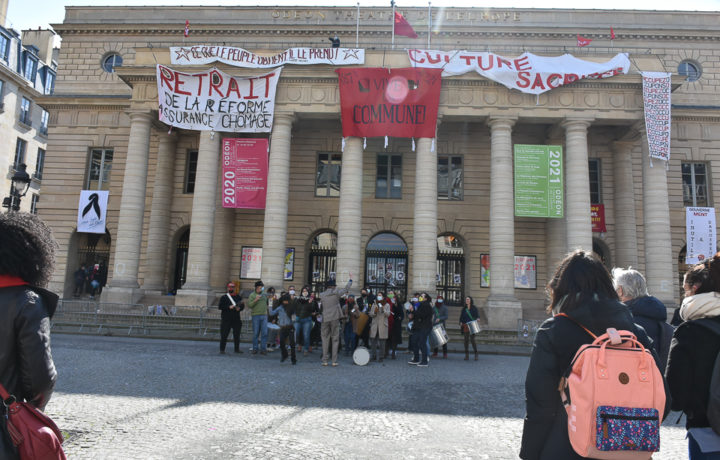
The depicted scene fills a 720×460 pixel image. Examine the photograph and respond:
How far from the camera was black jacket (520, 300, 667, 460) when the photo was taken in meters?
2.53

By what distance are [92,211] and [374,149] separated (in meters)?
14.5

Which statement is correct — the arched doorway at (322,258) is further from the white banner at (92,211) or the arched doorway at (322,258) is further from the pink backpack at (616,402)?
the pink backpack at (616,402)

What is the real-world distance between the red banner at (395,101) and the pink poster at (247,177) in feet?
14.7

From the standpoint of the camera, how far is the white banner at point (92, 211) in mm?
22969

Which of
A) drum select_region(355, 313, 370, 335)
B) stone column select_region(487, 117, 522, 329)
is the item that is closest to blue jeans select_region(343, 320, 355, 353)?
drum select_region(355, 313, 370, 335)

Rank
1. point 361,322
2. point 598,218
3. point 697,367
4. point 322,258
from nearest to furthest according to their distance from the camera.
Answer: point 697,367 → point 361,322 → point 598,218 → point 322,258

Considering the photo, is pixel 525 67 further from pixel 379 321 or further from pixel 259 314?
pixel 259 314

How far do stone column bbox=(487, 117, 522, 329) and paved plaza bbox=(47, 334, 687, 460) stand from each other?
7.74m

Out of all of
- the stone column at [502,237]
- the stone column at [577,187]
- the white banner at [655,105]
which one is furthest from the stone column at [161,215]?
the white banner at [655,105]

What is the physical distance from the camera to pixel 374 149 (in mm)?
24891

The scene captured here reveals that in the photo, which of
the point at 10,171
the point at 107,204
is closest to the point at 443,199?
the point at 107,204

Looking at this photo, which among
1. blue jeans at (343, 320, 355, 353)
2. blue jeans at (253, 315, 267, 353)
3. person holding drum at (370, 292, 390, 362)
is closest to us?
person holding drum at (370, 292, 390, 362)

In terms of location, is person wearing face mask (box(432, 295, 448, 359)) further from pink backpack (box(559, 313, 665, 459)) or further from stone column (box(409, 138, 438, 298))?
pink backpack (box(559, 313, 665, 459))

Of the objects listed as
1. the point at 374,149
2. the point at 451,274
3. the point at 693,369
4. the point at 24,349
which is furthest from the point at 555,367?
the point at 374,149
